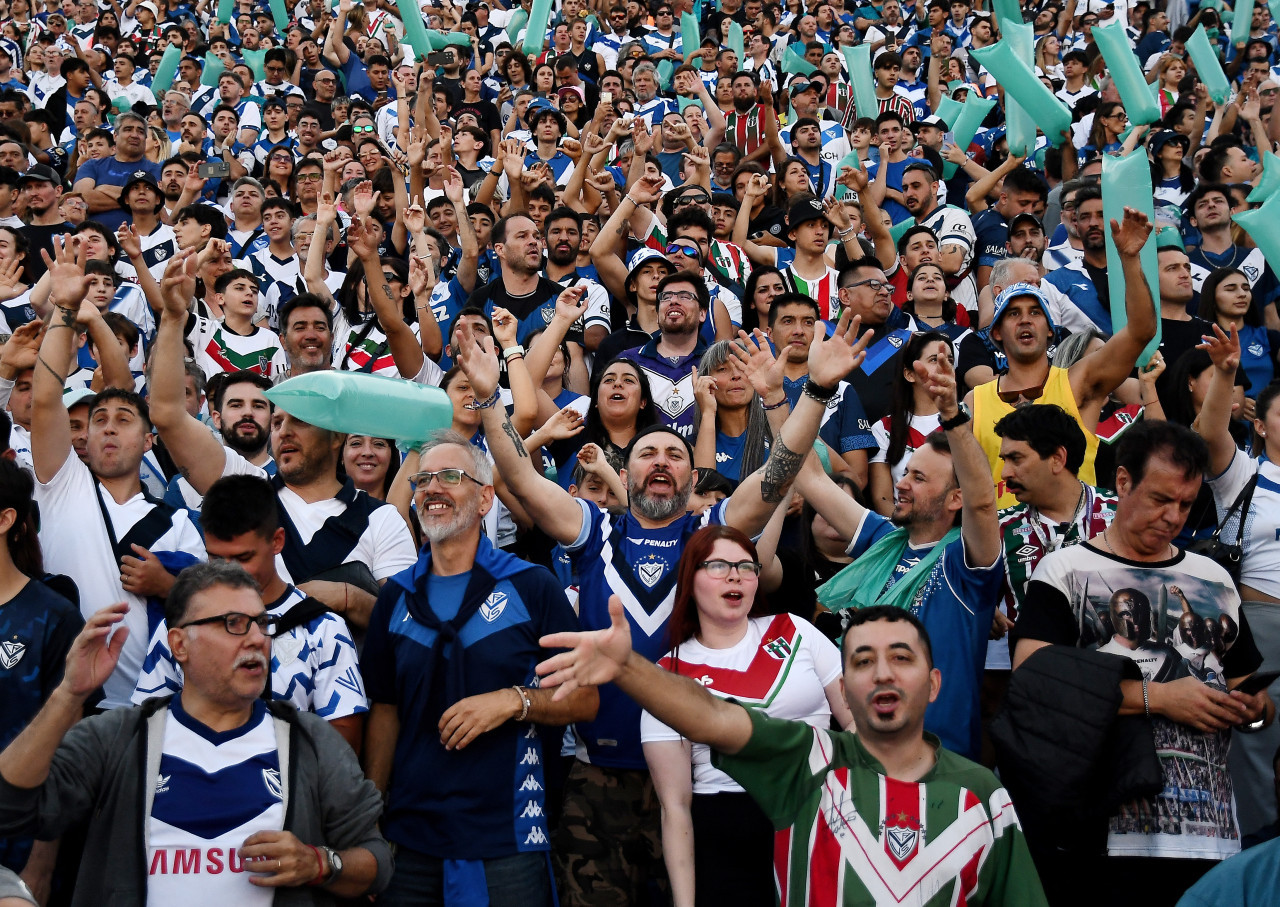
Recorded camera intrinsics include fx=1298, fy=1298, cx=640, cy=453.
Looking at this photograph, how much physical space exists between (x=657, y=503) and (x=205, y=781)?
183cm

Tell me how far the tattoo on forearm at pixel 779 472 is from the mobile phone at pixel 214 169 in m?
6.73

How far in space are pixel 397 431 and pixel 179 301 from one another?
3.68 ft

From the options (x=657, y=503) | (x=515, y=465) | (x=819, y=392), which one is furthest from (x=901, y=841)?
(x=515, y=465)

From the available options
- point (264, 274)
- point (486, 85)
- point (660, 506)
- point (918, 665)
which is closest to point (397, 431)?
point (660, 506)

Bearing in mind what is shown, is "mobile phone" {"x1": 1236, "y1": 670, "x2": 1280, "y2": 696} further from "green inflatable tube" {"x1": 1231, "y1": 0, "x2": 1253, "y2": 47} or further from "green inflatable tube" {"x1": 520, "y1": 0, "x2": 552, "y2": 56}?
"green inflatable tube" {"x1": 520, "y1": 0, "x2": 552, "y2": 56}

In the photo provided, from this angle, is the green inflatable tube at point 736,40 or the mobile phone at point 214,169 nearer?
the mobile phone at point 214,169

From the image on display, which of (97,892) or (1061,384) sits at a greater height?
(1061,384)

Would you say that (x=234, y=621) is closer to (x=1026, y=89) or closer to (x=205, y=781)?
(x=205, y=781)

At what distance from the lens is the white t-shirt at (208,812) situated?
338cm

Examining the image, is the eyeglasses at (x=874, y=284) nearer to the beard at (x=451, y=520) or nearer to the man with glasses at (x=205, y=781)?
the beard at (x=451, y=520)

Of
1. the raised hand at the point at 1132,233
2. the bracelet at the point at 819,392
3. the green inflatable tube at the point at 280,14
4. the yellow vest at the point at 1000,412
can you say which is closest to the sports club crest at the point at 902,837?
the bracelet at the point at 819,392

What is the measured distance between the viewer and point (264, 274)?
341 inches

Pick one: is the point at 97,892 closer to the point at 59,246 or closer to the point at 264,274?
the point at 59,246

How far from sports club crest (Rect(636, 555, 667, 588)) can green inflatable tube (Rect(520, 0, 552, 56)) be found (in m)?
11.0
